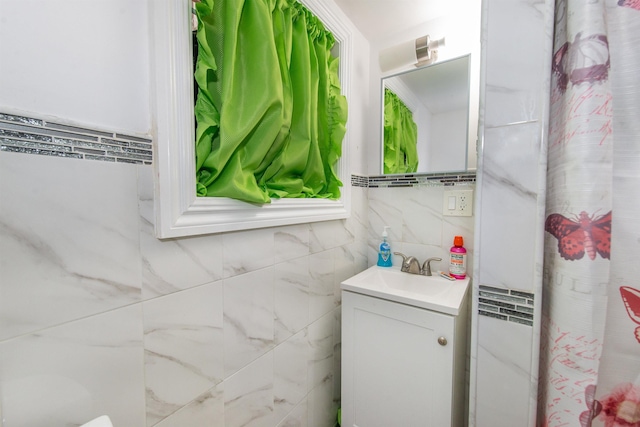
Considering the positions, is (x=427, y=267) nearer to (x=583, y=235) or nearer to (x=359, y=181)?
(x=359, y=181)

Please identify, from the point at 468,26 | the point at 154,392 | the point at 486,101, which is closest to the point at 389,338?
the point at 154,392

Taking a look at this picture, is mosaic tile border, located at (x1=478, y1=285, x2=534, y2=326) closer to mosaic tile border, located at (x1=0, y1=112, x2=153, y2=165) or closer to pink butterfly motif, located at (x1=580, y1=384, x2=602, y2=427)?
pink butterfly motif, located at (x1=580, y1=384, x2=602, y2=427)

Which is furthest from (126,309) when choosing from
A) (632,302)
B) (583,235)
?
(632,302)

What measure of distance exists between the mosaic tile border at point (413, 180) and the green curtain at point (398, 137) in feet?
0.15

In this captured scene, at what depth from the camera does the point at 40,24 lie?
463mm

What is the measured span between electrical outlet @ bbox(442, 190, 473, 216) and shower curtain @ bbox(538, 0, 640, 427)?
1.94 feet

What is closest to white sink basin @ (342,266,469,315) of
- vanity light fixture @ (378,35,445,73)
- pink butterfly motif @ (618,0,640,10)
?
pink butterfly motif @ (618,0,640,10)

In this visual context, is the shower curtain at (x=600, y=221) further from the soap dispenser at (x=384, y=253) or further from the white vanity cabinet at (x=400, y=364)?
the soap dispenser at (x=384, y=253)

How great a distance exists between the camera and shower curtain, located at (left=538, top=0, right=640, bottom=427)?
1.97 feet

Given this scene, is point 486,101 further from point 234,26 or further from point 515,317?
point 234,26

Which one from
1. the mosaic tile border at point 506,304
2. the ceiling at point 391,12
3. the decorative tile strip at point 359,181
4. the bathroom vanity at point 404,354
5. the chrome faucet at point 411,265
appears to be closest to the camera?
the mosaic tile border at point 506,304

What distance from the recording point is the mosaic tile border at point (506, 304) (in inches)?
27.6

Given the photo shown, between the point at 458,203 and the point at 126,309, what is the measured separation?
1358 millimetres

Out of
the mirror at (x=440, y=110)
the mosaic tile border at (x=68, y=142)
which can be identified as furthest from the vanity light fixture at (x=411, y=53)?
the mosaic tile border at (x=68, y=142)
